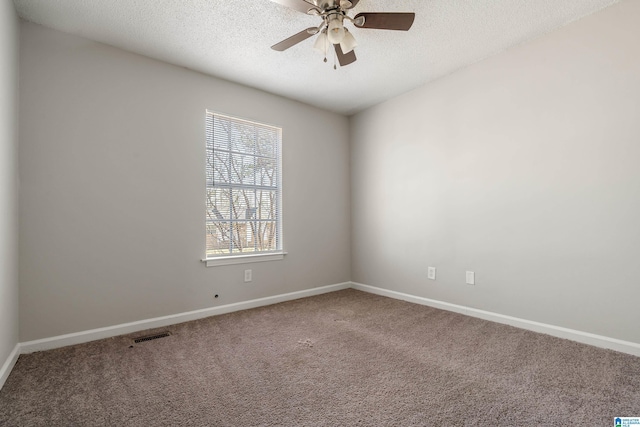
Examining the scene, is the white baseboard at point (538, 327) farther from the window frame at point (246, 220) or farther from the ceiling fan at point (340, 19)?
Result: the ceiling fan at point (340, 19)

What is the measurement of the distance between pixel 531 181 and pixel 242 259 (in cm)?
288

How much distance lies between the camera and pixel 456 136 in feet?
10.7

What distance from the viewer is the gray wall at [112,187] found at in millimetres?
2381

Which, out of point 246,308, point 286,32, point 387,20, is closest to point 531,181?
point 387,20

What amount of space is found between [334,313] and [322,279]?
932 millimetres

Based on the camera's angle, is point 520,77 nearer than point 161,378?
No

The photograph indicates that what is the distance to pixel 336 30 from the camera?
6.68 feet

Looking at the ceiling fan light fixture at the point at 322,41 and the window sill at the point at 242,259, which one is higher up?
the ceiling fan light fixture at the point at 322,41

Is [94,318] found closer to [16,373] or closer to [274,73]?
[16,373]

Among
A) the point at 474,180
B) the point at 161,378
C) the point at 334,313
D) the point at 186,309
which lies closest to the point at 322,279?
the point at 334,313

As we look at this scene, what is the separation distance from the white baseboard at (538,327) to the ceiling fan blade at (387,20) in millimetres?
2580

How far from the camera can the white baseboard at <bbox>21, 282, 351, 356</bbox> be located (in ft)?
7.73

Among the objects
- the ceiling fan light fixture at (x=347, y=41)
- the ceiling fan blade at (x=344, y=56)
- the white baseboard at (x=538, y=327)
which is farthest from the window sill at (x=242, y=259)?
the ceiling fan light fixture at (x=347, y=41)

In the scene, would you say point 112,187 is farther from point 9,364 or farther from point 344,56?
point 344,56
